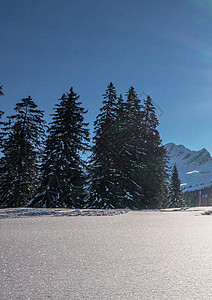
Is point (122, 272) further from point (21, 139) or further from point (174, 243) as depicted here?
point (21, 139)


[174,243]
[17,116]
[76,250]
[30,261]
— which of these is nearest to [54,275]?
[30,261]

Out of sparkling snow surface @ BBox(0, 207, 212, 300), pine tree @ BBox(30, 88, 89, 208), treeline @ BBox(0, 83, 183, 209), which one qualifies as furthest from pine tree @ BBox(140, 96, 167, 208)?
sparkling snow surface @ BBox(0, 207, 212, 300)

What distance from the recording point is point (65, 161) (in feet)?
50.4

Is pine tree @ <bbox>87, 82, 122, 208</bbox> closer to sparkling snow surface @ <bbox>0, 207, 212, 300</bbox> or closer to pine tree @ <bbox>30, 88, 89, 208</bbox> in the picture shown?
pine tree @ <bbox>30, 88, 89, 208</bbox>

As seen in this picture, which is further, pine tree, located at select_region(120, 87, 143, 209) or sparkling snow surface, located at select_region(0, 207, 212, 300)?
pine tree, located at select_region(120, 87, 143, 209)

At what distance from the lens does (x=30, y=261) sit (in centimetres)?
167

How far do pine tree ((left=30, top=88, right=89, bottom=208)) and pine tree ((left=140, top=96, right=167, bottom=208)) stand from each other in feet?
15.0

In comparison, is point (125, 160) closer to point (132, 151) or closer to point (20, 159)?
point (132, 151)

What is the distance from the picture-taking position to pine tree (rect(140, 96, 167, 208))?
1687 cm

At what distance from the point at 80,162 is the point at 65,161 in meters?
1.12

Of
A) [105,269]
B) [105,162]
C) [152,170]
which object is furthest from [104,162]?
[105,269]

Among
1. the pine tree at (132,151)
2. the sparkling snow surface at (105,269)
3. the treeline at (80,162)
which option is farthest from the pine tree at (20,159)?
the sparkling snow surface at (105,269)

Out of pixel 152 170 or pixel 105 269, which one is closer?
pixel 105 269

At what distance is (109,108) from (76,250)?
17.5 m
